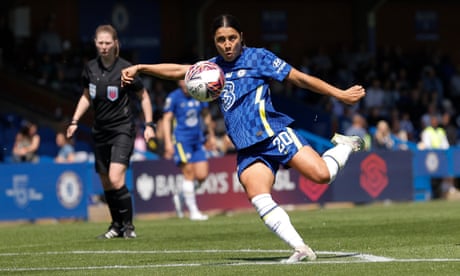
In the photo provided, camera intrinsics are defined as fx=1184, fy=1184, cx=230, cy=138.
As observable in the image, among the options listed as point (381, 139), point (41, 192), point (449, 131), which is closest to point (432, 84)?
point (449, 131)

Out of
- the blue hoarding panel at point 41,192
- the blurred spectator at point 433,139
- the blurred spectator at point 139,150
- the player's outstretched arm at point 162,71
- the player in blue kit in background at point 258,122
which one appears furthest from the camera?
the blurred spectator at point 433,139

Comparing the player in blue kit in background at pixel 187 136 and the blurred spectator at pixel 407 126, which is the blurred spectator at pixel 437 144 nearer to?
the blurred spectator at pixel 407 126

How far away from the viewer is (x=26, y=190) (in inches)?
854

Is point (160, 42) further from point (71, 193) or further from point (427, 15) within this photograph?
point (71, 193)

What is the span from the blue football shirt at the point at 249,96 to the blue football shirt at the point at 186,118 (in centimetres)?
918

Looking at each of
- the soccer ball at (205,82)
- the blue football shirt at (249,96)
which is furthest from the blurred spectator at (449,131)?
the soccer ball at (205,82)

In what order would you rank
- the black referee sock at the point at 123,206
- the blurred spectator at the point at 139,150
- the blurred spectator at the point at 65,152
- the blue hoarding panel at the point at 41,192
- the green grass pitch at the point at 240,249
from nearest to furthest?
the green grass pitch at the point at 240,249 < the black referee sock at the point at 123,206 < the blue hoarding panel at the point at 41,192 < the blurred spectator at the point at 65,152 < the blurred spectator at the point at 139,150

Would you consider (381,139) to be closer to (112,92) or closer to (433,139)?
(433,139)

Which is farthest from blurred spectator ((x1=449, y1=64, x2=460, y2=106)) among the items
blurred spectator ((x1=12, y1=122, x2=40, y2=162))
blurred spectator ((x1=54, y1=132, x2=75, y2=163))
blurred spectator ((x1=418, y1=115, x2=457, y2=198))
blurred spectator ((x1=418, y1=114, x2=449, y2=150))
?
blurred spectator ((x1=12, y1=122, x2=40, y2=162))

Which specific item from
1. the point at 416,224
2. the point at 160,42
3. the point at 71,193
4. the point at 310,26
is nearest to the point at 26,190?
the point at 71,193

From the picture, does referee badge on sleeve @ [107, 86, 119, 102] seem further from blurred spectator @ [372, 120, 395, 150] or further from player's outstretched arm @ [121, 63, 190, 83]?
blurred spectator @ [372, 120, 395, 150]

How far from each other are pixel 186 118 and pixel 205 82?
31.8 ft

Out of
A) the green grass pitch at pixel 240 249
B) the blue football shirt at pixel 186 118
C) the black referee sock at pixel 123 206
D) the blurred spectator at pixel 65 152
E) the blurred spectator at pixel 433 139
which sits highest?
the blue football shirt at pixel 186 118

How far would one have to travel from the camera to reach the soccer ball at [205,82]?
9.98 metres
